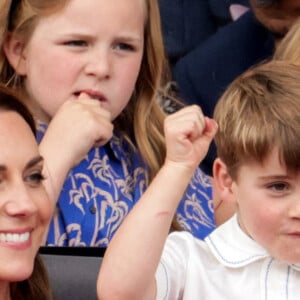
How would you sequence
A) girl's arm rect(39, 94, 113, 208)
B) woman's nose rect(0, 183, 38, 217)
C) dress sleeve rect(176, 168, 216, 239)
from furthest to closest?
dress sleeve rect(176, 168, 216, 239)
girl's arm rect(39, 94, 113, 208)
woman's nose rect(0, 183, 38, 217)

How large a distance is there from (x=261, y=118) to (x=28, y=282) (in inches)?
19.6

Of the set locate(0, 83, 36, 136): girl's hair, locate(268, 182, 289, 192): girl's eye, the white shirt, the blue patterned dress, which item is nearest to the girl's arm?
the blue patterned dress

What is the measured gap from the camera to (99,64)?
8.35 ft

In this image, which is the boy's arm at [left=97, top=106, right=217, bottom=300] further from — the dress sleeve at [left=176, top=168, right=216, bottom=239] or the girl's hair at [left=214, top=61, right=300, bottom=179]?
the dress sleeve at [left=176, top=168, right=216, bottom=239]

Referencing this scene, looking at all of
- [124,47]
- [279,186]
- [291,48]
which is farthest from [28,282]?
[291,48]

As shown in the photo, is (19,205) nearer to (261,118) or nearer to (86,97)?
(261,118)

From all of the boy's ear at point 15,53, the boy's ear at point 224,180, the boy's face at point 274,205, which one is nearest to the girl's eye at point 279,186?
the boy's face at point 274,205

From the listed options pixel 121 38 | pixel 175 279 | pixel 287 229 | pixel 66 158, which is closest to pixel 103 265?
pixel 175 279

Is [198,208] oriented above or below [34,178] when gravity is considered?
below

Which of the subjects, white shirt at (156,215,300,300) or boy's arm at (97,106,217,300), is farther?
white shirt at (156,215,300,300)

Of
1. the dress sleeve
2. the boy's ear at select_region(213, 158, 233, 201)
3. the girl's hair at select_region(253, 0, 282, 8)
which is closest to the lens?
the boy's ear at select_region(213, 158, 233, 201)

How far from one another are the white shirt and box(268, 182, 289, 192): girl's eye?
0.40 feet

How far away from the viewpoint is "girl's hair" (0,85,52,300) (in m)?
2.09

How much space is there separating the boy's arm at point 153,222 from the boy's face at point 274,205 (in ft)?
0.35
